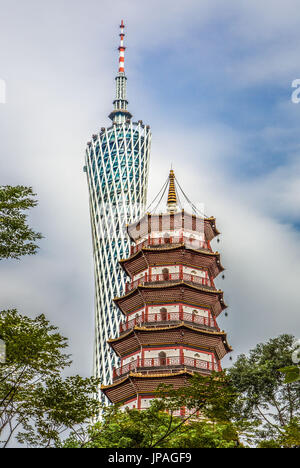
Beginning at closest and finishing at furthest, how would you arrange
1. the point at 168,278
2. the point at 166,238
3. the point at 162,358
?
1. the point at 162,358
2. the point at 168,278
3. the point at 166,238

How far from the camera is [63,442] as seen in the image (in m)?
32.5

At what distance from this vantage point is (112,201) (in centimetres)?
13888

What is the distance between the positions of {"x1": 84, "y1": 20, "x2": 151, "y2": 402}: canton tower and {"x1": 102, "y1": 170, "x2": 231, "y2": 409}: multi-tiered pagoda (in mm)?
69886

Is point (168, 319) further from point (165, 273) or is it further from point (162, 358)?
point (165, 273)

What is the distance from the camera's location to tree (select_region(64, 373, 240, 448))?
27.4 m

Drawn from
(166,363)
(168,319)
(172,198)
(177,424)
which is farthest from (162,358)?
(172,198)

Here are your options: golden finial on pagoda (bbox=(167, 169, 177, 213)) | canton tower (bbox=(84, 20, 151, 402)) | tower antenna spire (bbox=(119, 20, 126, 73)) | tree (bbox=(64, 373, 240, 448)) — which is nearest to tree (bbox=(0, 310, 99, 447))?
tree (bbox=(64, 373, 240, 448))

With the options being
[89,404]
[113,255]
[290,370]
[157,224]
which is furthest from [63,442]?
[113,255]

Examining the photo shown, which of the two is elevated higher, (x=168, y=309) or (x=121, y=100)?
(x=121, y=100)

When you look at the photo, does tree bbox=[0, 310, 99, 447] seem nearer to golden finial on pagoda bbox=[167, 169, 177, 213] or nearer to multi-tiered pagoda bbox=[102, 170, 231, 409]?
multi-tiered pagoda bbox=[102, 170, 231, 409]

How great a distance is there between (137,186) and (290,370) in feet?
415

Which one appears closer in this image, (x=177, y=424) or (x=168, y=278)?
(x=177, y=424)

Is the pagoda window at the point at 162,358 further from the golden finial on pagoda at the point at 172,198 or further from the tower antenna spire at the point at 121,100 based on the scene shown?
the tower antenna spire at the point at 121,100

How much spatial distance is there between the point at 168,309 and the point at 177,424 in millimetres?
18608
